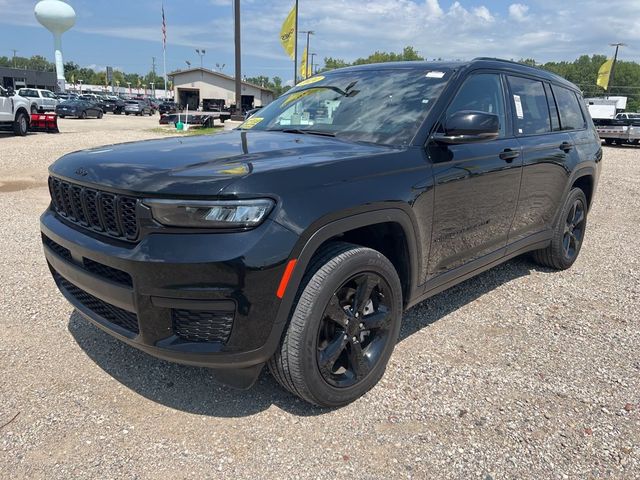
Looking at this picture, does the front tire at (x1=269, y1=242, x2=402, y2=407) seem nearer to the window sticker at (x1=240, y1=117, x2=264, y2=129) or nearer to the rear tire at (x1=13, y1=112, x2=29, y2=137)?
the window sticker at (x1=240, y1=117, x2=264, y2=129)

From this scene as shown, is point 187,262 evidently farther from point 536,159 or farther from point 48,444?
point 536,159

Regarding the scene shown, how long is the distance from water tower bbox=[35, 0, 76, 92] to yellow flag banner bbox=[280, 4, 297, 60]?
46120 mm

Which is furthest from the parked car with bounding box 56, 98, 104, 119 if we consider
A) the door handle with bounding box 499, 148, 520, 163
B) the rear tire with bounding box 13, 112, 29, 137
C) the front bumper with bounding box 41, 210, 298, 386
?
the front bumper with bounding box 41, 210, 298, 386

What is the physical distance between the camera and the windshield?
3137 mm

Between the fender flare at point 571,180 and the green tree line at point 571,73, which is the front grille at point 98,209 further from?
the green tree line at point 571,73

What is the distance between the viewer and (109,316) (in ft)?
8.29

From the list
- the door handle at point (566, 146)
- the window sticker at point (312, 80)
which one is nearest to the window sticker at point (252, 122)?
the window sticker at point (312, 80)

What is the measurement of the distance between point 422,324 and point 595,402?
126 centimetres

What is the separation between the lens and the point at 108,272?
2.36 meters

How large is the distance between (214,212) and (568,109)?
4.08m

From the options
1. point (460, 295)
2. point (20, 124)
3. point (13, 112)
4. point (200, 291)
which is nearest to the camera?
point (200, 291)

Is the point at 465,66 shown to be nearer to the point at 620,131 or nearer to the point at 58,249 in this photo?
the point at 58,249

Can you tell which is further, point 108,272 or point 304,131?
point 304,131

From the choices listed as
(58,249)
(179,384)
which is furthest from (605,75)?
(58,249)
